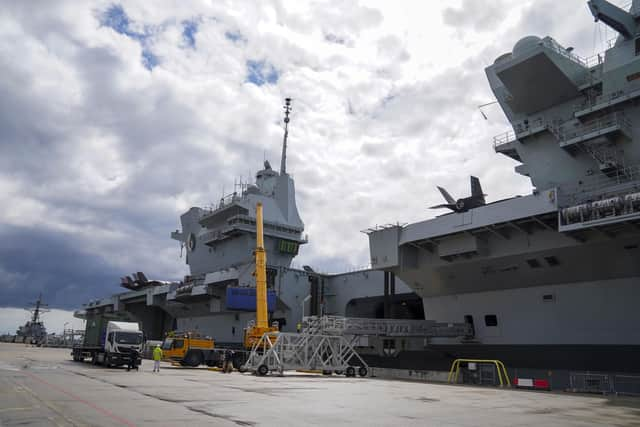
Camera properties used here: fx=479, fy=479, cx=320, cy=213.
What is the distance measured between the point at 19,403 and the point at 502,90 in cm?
2830

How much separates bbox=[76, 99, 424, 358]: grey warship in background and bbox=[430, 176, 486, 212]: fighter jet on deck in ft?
31.0

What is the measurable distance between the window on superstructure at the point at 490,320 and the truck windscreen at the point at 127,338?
66.9 feet

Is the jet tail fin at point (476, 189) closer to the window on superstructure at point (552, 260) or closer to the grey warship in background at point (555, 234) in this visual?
the grey warship in background at point (555, 234)

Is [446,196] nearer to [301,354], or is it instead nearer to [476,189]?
[476,189]

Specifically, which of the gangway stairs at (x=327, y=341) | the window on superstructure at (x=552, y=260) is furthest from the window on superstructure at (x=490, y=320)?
the window on superstructure at (x=552, y=260)

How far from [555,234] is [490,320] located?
274 inches

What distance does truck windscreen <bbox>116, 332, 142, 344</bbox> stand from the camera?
1078 inches

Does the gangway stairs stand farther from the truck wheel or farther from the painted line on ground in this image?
the painted line on ground

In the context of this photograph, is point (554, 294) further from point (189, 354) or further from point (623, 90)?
point (189, 354)

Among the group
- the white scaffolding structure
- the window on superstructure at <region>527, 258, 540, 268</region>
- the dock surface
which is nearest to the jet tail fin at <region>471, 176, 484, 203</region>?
the window on superstructure at <region>527, 258, 540, 268</region>

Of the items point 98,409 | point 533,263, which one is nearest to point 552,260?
point 533,263

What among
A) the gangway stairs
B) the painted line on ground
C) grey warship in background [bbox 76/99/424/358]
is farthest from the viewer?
grey warship in background [bbox 76/99/424/358]

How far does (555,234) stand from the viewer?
23.9 m

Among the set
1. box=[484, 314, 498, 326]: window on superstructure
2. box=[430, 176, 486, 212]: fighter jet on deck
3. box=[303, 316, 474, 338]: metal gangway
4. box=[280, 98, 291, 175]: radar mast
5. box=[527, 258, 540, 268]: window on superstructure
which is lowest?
box=[303, 316, 474, 338]: metal gangway
